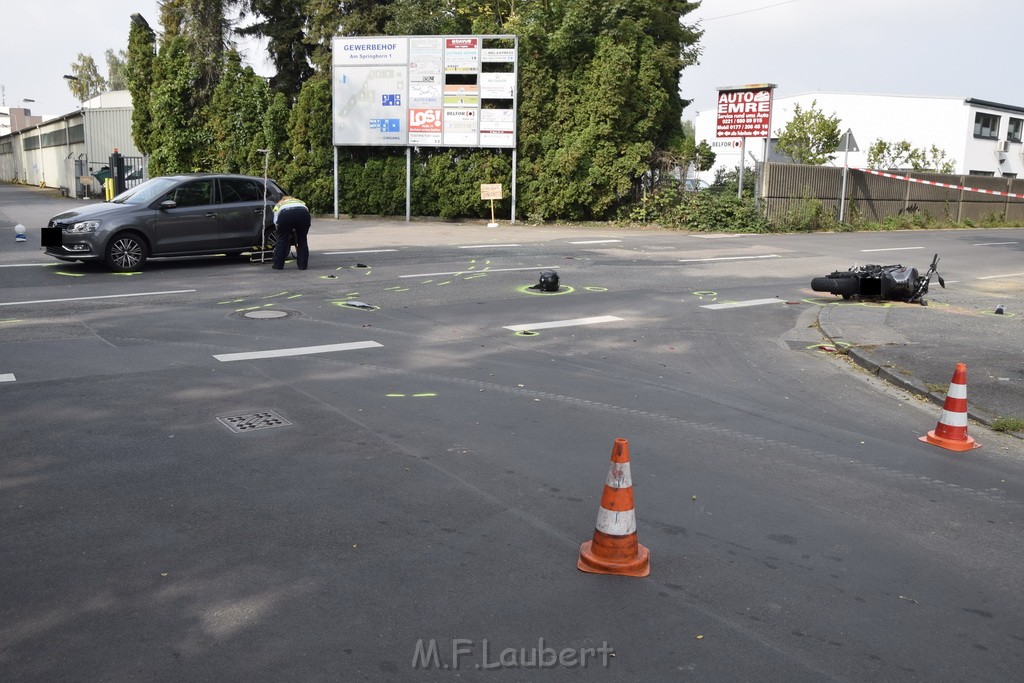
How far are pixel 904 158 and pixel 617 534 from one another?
54.5 m

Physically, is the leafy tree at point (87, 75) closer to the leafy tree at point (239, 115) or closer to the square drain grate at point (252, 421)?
the leafy tree at point (239, 115)

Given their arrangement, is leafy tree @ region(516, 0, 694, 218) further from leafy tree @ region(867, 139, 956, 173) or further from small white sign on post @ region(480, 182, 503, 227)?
leafy tree @ region(867, 139, 956, 173)

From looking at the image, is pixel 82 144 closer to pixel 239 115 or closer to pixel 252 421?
pixel 239 115

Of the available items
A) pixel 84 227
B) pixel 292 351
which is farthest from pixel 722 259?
pixel 84 227

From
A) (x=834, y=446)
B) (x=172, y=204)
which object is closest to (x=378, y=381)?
(x=834, y=446)

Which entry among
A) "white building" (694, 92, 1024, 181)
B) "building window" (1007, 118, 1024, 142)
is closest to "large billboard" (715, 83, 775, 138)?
"white building" (694, 92, 1024, 181)

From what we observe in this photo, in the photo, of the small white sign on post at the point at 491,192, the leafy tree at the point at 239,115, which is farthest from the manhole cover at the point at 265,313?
the leafy tree at the point at 239,115

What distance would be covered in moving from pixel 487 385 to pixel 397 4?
1173 inches

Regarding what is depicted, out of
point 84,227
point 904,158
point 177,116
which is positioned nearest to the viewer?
point 84,227

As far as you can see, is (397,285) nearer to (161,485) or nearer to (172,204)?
(172,204)

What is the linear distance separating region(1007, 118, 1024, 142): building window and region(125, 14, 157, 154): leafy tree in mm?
53239

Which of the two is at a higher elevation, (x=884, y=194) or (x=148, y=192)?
(x=884, y=194)

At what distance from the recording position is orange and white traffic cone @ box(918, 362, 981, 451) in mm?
6508

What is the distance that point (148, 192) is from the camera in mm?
15195
